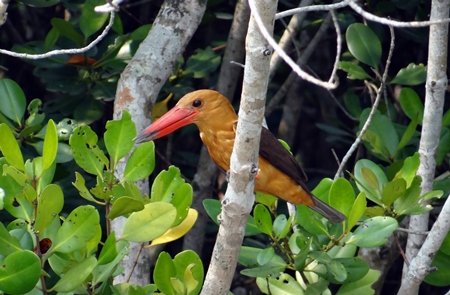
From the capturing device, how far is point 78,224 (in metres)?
2.38

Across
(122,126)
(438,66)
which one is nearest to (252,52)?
(122,126)

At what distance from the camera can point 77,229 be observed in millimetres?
2377

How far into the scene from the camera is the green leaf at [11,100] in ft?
10.2

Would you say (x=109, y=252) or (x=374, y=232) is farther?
(x=374, y=232)

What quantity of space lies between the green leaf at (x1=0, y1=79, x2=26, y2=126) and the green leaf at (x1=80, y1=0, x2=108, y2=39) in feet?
2.44

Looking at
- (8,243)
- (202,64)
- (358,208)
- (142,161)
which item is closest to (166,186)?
(142,161)

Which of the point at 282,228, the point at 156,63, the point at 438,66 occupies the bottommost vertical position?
the point at 282,228

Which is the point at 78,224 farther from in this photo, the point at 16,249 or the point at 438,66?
the point at 438,66

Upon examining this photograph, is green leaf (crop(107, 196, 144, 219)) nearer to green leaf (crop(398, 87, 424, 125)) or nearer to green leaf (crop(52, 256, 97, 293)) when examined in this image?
green leaf (crop(52, 256, 97, 293))

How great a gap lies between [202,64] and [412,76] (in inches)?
44.6

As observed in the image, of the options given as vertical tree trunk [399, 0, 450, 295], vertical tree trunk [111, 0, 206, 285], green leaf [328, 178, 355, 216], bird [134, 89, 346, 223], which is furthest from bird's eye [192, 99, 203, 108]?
vertical tree trunk [399, 0, 450, 295]

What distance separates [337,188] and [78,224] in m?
0.99

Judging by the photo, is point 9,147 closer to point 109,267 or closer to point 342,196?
point 109,267

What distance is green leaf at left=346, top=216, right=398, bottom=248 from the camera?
270 centimetres
